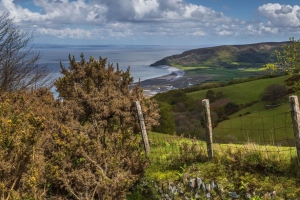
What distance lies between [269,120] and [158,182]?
175 feet

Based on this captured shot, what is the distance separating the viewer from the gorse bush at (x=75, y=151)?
28.0ft

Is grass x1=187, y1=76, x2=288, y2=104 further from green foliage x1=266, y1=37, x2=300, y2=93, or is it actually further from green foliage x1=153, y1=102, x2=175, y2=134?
green foliage x1=266, y1=37, x2=300, y2=93

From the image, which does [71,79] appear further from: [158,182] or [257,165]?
[257,165]

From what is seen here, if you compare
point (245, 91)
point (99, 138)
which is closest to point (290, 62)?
point (99, 138)

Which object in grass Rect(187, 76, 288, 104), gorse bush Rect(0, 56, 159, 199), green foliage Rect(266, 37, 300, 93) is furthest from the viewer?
grass Rect(187, 76, 288, 104)

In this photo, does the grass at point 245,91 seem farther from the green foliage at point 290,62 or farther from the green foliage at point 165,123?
the green foliage at point 290,62

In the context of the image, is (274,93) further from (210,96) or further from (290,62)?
(290,62)

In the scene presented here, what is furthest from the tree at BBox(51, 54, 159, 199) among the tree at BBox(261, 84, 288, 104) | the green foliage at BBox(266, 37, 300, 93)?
the tree at BBox(261, 84, 288, 104)

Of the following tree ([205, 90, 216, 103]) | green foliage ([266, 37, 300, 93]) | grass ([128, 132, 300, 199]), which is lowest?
tree ([205, 90, 216, 103])

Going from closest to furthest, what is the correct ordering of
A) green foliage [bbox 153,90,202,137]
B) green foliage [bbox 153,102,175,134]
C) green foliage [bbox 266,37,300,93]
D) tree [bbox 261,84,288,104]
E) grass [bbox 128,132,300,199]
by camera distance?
grass [bbox 128,132,300,199]
green foliage [bbox 266,37,300,93]
green foliage [bbox 153,102,175,134]
green foliage [bbox 153,90,202,137]
tree [bbox 261,84,288,104]

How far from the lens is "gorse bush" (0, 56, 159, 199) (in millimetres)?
8531

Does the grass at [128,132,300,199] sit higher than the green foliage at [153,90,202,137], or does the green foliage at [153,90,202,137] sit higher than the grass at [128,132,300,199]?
the grass at [128,132,300,199]

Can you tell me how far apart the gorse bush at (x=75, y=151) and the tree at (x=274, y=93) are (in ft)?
261

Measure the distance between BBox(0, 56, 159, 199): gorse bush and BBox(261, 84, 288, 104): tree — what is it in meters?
79.6
